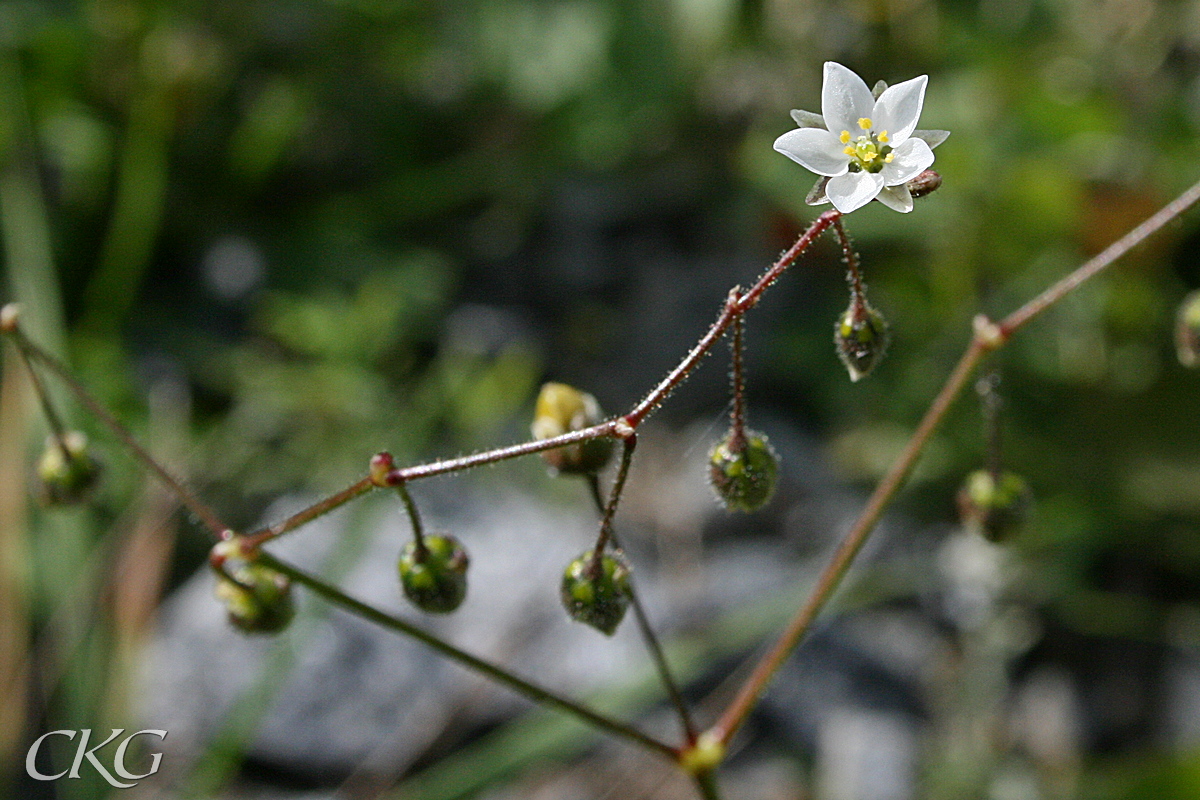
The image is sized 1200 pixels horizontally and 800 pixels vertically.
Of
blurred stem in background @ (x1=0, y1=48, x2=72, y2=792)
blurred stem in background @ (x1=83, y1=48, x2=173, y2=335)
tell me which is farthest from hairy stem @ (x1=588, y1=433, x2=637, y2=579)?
blurred stem in background @ (x1=83, y1=48, x2=173, y2=335)

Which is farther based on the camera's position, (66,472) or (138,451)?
(66,472)

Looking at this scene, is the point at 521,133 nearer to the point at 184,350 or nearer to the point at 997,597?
the point at 184,350

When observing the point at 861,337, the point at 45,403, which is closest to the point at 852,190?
the point at 861,337

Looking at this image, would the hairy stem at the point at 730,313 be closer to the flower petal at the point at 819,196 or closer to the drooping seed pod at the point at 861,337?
the flower petal at the point at 819,196

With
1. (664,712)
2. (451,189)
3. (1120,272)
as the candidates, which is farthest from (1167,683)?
(451,189)

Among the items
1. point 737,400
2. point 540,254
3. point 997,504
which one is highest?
point 540,254

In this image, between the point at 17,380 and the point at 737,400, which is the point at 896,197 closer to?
the point at 737,400

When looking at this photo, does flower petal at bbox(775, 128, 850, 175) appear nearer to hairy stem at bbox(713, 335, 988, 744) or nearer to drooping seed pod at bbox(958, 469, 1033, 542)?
hairy stem at bbox(713, 335, 988, 744)
